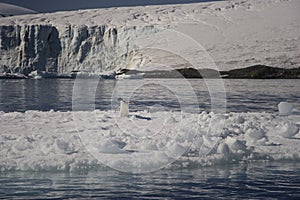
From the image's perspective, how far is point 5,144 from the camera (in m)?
8.59

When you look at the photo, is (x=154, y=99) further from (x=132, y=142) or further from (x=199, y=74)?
(x=199, y=74)

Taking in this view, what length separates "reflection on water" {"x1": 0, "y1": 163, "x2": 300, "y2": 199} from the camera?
626cm

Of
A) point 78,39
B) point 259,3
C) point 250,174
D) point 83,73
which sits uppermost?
point 259,3

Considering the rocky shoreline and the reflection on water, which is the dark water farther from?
the rocky shoreline

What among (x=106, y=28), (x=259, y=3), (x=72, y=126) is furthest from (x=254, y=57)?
(x=72, y=126)

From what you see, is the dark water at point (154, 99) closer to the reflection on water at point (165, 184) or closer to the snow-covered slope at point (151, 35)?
the reflection on water at point (165, 184)

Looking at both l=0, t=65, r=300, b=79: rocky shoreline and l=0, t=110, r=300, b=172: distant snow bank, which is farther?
l=0, t=65, r=300, b=79: rocky shoreline

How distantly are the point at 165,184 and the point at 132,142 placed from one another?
7.59 feet

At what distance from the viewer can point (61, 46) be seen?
6162 centimetres

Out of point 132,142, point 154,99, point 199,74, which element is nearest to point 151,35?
point 199,74

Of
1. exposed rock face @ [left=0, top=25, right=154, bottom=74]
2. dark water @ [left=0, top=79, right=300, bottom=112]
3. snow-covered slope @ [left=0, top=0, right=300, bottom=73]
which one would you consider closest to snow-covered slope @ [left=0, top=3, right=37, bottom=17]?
snow-covered slope @ [left=0, top=0, right=300, bottom=73]

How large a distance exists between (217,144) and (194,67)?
51.4 metres

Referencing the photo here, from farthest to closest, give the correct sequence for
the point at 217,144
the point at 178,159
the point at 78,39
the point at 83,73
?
1. the point at 78,39
2. the point at 83,73
3. the point at 217,144
4. the point at 178,159

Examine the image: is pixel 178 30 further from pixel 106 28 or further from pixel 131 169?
pixel 131 169
